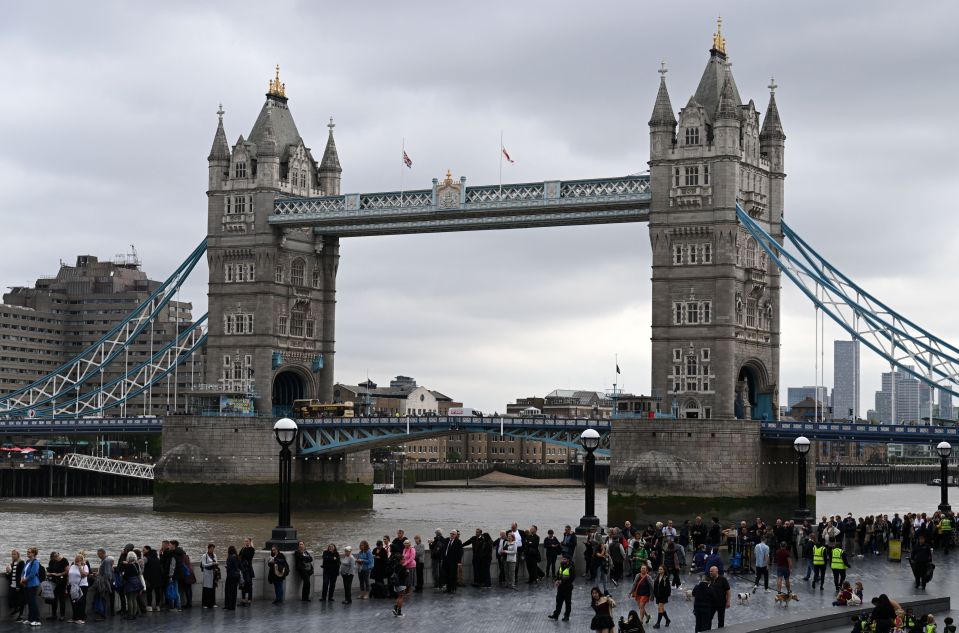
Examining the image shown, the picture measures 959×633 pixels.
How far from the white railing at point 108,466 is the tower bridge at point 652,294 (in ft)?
68.7

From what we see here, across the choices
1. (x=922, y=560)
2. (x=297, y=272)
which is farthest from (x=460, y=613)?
(x=297, y=272)

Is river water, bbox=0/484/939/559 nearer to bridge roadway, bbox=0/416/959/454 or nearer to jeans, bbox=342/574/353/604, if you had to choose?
bridge roadway, bbox=0/416/959/454

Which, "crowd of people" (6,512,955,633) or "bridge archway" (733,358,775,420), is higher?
"bridge archway" (733,358,775,420)

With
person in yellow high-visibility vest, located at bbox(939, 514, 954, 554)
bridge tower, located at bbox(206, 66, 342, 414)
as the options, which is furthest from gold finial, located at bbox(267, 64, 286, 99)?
person in yellow high-visibility vest, located at bbox(939, 514, 954, 554)

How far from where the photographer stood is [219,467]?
92500 millimetres

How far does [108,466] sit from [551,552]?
86563 millimetres

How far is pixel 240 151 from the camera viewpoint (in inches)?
3903

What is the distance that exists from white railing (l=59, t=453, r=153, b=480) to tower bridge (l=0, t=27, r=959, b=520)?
20.9 m

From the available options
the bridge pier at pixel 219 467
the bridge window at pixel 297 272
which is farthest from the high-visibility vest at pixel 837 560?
the bridge window at pixel 297 272

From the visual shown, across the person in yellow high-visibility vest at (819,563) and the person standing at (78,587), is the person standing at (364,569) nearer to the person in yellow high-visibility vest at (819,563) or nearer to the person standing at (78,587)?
the person standing at (78,587)

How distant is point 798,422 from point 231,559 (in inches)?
2056

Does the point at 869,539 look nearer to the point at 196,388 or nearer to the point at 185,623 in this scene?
the point at 185,623

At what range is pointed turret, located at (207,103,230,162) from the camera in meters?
100

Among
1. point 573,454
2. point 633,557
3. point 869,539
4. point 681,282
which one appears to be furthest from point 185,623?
point 573,454
